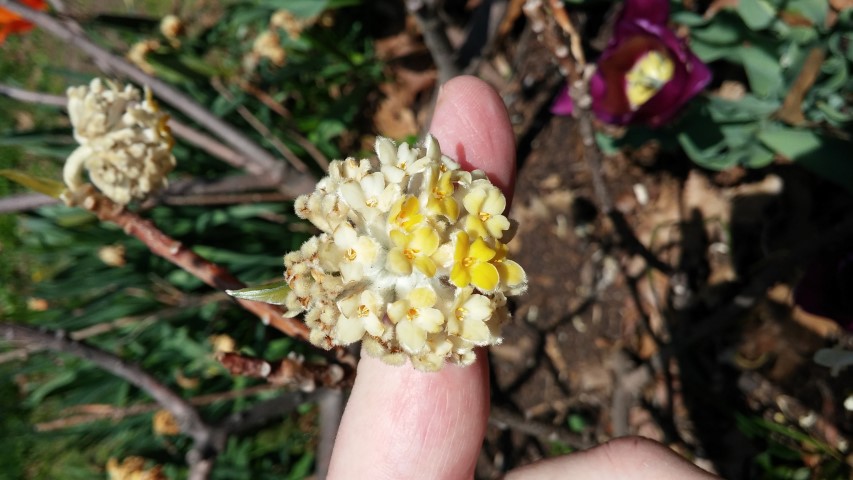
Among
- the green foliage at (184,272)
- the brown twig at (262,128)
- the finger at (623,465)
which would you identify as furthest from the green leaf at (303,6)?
the finger at (623,465)

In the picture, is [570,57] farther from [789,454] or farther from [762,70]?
[789,454]

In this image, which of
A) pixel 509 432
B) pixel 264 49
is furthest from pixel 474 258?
pixel 264 49

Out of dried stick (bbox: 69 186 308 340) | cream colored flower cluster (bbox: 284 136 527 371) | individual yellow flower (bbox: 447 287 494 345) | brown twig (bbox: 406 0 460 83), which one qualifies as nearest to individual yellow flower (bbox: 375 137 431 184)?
cream colored flower cluster (bbox: 284 136 527 371)

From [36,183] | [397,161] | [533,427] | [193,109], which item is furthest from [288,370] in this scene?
[193,109]

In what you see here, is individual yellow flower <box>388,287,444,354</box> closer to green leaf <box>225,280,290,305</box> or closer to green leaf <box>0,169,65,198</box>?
green leaf <box>225,280,290,305</box>

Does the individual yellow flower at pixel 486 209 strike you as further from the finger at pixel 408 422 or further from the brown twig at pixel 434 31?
the brown twig at pixel 434 31

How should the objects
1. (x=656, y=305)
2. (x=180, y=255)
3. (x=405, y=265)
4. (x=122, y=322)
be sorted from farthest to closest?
(x=122, y=322) < (x=656, y=305) < (x=180, y=255) < (x=405, y=265)
